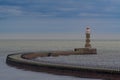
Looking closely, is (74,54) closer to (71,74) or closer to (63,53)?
(63,53)

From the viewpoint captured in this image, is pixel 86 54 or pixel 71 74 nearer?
pixel 71 74

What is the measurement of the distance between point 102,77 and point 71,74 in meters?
4.90

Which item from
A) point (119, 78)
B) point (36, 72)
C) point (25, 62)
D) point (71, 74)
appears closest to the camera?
point (119, 78)

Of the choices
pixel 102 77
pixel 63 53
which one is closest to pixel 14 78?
pixel 102 77

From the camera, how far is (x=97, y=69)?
42.9 meters

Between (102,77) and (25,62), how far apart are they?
50.7ft

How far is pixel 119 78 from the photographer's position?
4000cm

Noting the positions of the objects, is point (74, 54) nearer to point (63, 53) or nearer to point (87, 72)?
point (63, 53)

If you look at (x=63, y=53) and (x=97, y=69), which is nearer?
(x=97, y=69)

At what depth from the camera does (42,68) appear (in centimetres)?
5066

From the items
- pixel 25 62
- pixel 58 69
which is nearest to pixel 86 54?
pixel 25 62

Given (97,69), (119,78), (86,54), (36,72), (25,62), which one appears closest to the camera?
(119,78)

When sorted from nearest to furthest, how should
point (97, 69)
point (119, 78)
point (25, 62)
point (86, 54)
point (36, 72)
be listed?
point (119, 78), point (97, 69), point (36, 72), point (25, 62), point (86, 54)

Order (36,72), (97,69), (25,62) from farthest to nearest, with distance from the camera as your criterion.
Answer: (25,62)
(36,72)
(97,69)
